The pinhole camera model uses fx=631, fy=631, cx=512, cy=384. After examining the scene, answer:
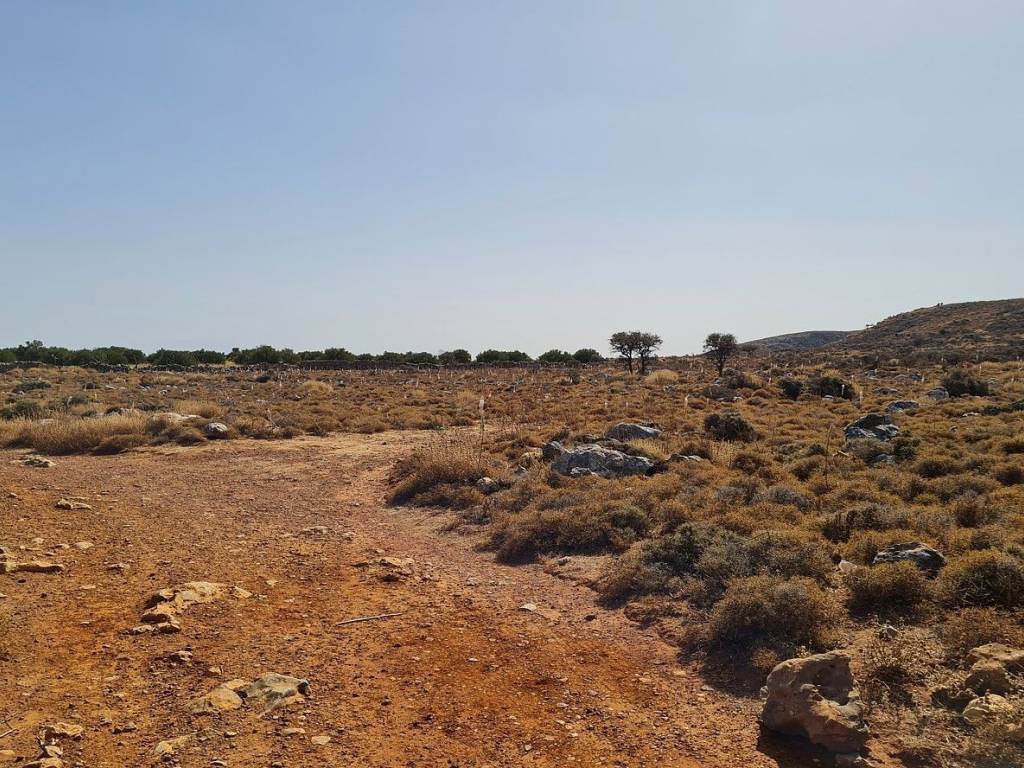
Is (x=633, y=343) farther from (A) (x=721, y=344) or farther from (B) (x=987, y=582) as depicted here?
(B) (x=987, y=582)

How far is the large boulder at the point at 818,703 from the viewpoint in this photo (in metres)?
3.98

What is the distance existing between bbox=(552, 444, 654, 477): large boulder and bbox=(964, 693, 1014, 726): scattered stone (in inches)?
287

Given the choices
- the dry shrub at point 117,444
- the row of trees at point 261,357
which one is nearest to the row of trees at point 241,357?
the row of trees at point 261,357

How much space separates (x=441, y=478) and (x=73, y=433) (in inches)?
424

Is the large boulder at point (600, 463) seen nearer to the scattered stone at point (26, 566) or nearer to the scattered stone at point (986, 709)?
the scattered stone at point (986, 709)

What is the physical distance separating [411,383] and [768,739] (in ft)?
112

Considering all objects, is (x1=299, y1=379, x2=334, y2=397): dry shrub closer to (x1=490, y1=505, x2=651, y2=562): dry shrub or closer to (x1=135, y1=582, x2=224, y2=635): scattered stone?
(x1=490, y1=505, x2=651, y2=562): dry shrub

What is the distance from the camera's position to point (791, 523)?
805cm

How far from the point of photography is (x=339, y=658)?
202 inches

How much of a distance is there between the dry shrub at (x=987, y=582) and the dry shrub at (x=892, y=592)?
20 cm

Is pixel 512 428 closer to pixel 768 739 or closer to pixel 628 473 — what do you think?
pixel 628 473

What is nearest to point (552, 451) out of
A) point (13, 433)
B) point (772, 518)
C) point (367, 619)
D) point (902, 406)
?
point (772, 518)

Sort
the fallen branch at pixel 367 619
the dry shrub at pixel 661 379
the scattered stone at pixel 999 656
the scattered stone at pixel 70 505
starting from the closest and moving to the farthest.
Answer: the scattered stone at pixel 999 656 < the fallen branch at pixel 367 619 < the scattered stone at pixel 70 505 < the dry shrub at pixel 661 379

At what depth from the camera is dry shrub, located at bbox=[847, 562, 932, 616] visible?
18.5 ft
